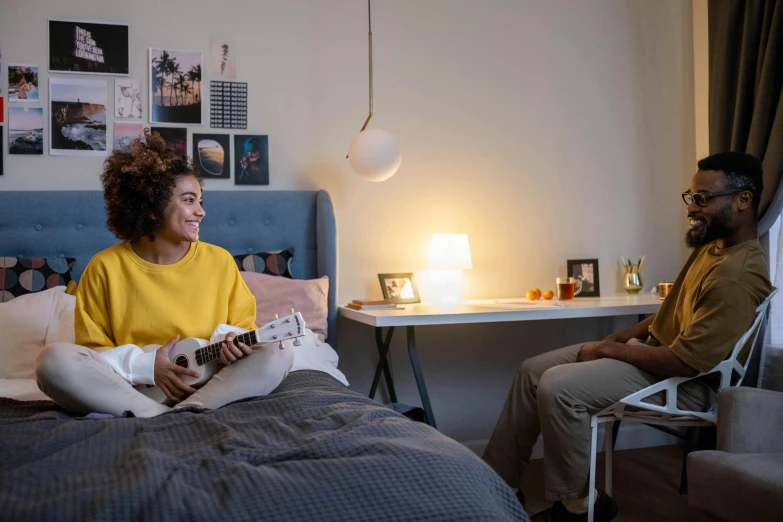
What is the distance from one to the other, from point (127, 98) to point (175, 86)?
0.20 meters

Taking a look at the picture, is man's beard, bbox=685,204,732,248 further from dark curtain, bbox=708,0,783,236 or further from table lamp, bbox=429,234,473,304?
table lamp, bbox=429,234,473,304

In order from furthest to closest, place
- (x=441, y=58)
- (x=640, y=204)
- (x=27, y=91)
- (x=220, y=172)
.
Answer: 1. (x=640, y=204)
2. (x=441, y=58)
3. (x=220, y=172)
4. (x=27, y=91)

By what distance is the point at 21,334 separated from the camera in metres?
2.45

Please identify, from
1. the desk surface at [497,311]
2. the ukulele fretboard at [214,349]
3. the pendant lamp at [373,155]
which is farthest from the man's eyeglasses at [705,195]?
the ukulele fretboard at [214,349]

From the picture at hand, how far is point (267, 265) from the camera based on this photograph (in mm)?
2977

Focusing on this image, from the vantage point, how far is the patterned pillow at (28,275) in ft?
8.71

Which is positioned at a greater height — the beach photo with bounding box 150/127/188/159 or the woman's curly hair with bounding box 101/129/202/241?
the beach photo with bounding box 150/127/188/159

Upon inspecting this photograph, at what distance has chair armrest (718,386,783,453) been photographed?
6.53ft

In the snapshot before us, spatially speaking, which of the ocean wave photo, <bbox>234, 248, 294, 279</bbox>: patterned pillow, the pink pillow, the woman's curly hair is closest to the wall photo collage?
the ocean wave photo

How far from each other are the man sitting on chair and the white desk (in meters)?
0.28

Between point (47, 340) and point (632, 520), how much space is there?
2.10 metres

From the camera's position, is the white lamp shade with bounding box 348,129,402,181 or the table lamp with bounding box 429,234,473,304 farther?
the table lamp with bounding box 429,234,473,304

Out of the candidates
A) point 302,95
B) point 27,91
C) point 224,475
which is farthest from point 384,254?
point 224,475

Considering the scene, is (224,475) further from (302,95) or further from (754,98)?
(754,98)
